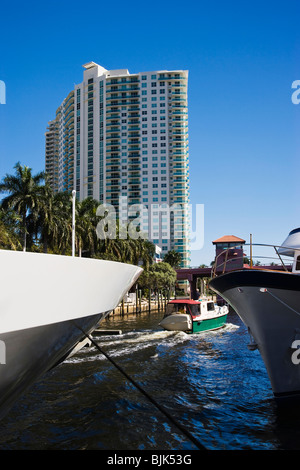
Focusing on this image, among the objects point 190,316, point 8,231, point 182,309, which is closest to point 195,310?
point 182,309

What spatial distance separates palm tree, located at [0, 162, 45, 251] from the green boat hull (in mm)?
19284

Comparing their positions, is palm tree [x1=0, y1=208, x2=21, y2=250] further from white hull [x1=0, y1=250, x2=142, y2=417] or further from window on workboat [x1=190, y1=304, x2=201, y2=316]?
white hull [x1=0, y1=250, x2=142, y2=417]

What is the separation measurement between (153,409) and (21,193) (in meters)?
29.6

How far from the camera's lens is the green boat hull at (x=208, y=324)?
23344 millimetres

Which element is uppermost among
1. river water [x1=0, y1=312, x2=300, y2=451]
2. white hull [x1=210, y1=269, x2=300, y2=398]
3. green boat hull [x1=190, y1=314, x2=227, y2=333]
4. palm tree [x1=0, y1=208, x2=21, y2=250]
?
palm tree [x1=0, y1=208, x2=21, y2=250]

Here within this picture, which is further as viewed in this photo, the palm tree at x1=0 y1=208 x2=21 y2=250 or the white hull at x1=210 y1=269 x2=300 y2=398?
the palm tree at x1=0 y1=208 x2=21 y2=250

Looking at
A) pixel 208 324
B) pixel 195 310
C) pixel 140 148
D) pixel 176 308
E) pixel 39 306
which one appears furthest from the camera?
pixel 140 148

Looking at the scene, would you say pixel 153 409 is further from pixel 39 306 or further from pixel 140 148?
pixel 140 148

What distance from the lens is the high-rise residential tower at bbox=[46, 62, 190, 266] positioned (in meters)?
112

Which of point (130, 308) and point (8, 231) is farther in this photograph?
point (130, 308)

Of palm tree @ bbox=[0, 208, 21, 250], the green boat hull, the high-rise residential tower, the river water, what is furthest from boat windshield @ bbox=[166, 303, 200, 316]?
the high-rise residential tower

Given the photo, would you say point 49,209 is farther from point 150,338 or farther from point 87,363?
point 87,363

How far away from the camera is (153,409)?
9102 millimetres
